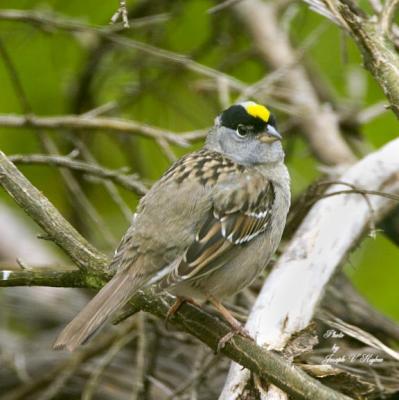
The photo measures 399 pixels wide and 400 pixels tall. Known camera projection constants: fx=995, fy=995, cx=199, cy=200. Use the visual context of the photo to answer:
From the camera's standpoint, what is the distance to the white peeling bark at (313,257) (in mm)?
3086

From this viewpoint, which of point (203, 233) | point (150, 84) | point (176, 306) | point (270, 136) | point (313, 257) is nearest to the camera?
point (176, 306)

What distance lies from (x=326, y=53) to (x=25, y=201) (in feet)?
10.9

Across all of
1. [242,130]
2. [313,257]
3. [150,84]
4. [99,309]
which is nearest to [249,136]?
[242,130]

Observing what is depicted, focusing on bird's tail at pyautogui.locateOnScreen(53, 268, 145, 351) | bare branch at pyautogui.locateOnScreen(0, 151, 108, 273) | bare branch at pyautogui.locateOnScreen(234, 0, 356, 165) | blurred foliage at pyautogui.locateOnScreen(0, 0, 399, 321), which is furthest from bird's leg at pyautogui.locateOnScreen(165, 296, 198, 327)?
blurred foliage at pyautogui.locateOnScreen(0, 0, 399, 321)

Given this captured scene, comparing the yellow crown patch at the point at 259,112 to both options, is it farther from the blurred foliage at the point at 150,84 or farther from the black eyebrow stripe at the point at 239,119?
the blurred foliage at the point at 150,84

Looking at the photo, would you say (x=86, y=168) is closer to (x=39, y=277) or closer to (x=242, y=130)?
(x=242, y=130)

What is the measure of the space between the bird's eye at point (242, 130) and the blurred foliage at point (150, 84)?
1233 mm

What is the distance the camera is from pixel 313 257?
3.41m

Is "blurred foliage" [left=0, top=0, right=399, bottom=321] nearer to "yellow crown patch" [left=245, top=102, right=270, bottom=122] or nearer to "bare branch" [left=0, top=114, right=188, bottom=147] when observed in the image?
"bare branch" [left=0, top=114, right=188, bottom=147]

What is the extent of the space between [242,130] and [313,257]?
27.1 inches

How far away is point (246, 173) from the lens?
3564 mm

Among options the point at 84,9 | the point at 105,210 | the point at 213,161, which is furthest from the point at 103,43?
the point at 213,161

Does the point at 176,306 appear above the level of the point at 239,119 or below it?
below

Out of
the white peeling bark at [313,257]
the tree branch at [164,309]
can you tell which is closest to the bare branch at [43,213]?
the tree branch at [164,309]
